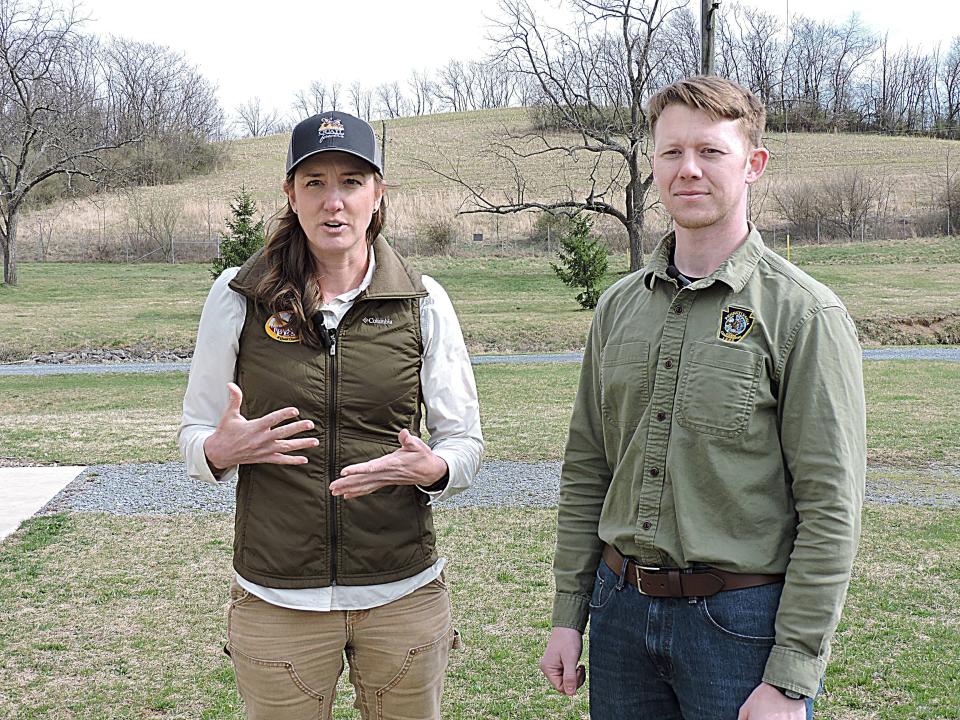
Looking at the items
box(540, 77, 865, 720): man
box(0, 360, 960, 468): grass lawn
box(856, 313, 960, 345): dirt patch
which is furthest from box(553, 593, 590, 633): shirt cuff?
box(856, 313, 960, 345): dirt patch

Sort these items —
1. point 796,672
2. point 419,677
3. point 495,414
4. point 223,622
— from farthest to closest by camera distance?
point 495,414 → point 223,622 → point 419,677 → point 796,672

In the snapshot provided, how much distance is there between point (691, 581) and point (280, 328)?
1131 mm

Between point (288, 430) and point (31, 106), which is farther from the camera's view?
point (31, 106)

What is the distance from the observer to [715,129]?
6.82 ft

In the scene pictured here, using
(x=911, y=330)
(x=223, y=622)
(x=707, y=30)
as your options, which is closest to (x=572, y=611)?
(x=223, y=622)

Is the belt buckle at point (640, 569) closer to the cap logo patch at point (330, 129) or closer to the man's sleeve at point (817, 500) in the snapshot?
the man's sleeve at point (817, 500)

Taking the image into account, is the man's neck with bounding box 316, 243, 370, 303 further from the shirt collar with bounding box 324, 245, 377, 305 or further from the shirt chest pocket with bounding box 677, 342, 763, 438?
the shirt chest pocket with bounding box 677, 342, 763, 438

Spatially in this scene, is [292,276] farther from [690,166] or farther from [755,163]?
[755,163]

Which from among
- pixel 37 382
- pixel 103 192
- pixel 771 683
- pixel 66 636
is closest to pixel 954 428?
pixel 66 636

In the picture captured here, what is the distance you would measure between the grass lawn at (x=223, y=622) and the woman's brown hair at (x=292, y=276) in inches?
91.6

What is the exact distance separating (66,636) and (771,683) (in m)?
4.07

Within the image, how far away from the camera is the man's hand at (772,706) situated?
1915mm

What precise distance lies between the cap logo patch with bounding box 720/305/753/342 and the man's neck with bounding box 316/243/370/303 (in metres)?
0.94

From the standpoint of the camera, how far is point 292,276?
8.06ft
